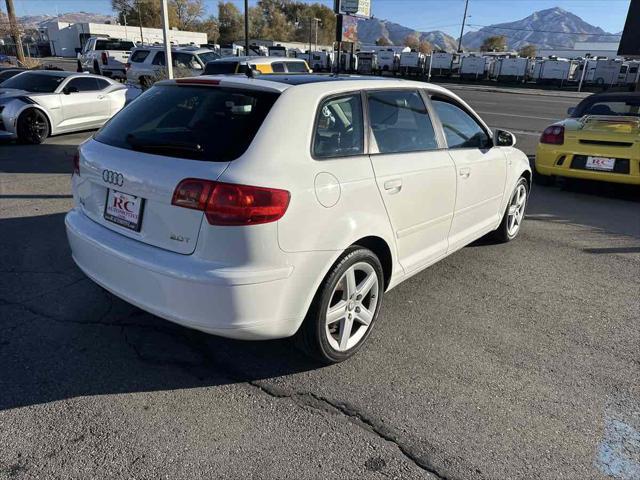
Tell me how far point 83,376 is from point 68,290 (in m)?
1.25

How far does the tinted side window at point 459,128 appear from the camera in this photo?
395 cm

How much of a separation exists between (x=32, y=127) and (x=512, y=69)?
4123 centimetres

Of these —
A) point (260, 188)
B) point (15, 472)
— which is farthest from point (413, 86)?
point (15, 472)

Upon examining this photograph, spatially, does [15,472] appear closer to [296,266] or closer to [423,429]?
[296,266]

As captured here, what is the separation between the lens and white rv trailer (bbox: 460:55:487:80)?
43.6m

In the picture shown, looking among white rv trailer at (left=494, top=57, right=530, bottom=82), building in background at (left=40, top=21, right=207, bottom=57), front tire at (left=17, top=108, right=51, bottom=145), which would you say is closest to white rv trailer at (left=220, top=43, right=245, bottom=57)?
front tire at (left=17, top=108, right=51, bottom=145)

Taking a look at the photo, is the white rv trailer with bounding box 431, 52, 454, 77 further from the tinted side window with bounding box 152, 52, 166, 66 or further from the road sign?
the tinted side window with bounding box 152, 52, 166, 66

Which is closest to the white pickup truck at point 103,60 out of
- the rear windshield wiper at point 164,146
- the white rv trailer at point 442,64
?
the rear windshield wiper at point 164,146

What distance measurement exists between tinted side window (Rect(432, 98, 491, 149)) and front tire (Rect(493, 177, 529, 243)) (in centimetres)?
96

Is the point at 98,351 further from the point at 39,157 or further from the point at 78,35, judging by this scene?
the point at 78,35

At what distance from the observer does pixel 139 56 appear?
1872 cm

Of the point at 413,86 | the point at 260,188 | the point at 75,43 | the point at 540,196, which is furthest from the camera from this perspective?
the point at 75,43

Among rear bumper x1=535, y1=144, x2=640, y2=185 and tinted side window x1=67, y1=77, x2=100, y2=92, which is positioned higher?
tinted side window x1=67, y1=77, x2=100, y2=92

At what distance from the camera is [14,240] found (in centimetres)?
491
